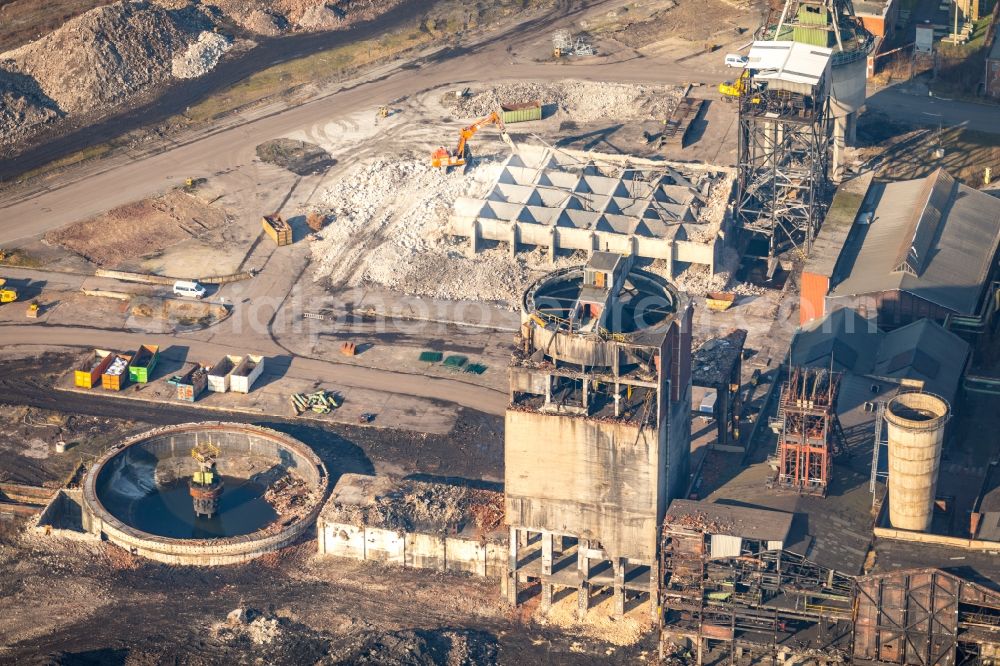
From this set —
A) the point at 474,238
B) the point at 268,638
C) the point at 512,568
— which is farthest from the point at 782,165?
the point at 268,638

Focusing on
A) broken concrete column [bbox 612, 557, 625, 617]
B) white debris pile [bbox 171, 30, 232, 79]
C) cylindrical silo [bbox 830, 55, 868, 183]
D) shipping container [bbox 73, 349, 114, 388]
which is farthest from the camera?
white debris pile [bbox 171, 30, 232, 79]

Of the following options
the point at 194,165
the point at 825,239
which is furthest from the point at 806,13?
the point at 194,165

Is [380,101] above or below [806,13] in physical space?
below

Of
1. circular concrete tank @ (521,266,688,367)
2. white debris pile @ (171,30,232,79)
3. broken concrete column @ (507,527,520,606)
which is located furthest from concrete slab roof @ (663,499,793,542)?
white debris pile @ (171,30,232,79)

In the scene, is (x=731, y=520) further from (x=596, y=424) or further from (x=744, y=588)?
(x=596, y=424)

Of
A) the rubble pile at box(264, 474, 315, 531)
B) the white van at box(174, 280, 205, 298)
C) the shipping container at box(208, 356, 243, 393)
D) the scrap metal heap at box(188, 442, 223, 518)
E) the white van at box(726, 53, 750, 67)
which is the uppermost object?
the white van at box(726, 53, 750, 67)

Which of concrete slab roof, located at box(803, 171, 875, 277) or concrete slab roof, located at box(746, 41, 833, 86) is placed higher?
concrete slab roof, located at box(746, 41, 833, 86)

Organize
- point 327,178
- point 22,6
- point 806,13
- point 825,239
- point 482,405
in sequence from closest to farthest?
point 482,405 → point 825,239 → point 806,13 → point 327,178 → point 22,6

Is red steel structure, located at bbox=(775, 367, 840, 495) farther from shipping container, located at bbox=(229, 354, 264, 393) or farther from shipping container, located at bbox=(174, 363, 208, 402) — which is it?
shipping container, located at bbox=(174, 363, 208, 402)

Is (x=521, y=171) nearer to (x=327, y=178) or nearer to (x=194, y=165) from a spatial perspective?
(x=327, y=178)
